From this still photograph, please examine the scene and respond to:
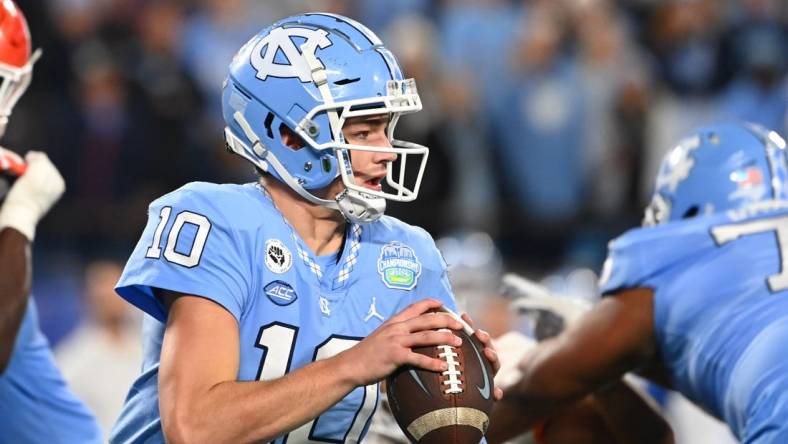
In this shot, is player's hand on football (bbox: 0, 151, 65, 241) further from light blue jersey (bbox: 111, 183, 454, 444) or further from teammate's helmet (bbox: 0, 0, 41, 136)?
light blue jersey (bbox: 111, 183, 454, 444)

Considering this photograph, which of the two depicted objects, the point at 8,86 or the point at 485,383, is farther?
the point at 8,86

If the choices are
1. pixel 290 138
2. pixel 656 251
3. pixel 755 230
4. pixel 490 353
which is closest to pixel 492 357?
pixel 490 353

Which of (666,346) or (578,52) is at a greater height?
(666,346)

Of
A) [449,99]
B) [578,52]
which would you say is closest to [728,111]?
[578,52]

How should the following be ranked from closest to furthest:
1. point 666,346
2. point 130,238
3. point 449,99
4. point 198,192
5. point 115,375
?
1. point 198,192
2. point 666,346
3. point 115,375
4. point 130,238
5. point 449,99

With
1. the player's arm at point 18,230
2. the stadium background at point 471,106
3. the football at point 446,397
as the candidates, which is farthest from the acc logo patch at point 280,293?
the stadium background at point 471,106

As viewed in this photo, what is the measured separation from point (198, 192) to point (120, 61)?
5524mm

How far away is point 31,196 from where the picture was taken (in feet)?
12.1

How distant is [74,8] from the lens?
326 inches

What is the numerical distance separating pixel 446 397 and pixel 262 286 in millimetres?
458

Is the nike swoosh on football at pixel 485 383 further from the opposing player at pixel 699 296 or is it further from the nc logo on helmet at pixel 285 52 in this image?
the opposing player at pixel 699 296

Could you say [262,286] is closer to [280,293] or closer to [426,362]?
[280,293]

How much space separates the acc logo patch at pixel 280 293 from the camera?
9.03 ft

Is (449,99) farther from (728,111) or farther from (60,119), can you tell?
(60,119)
